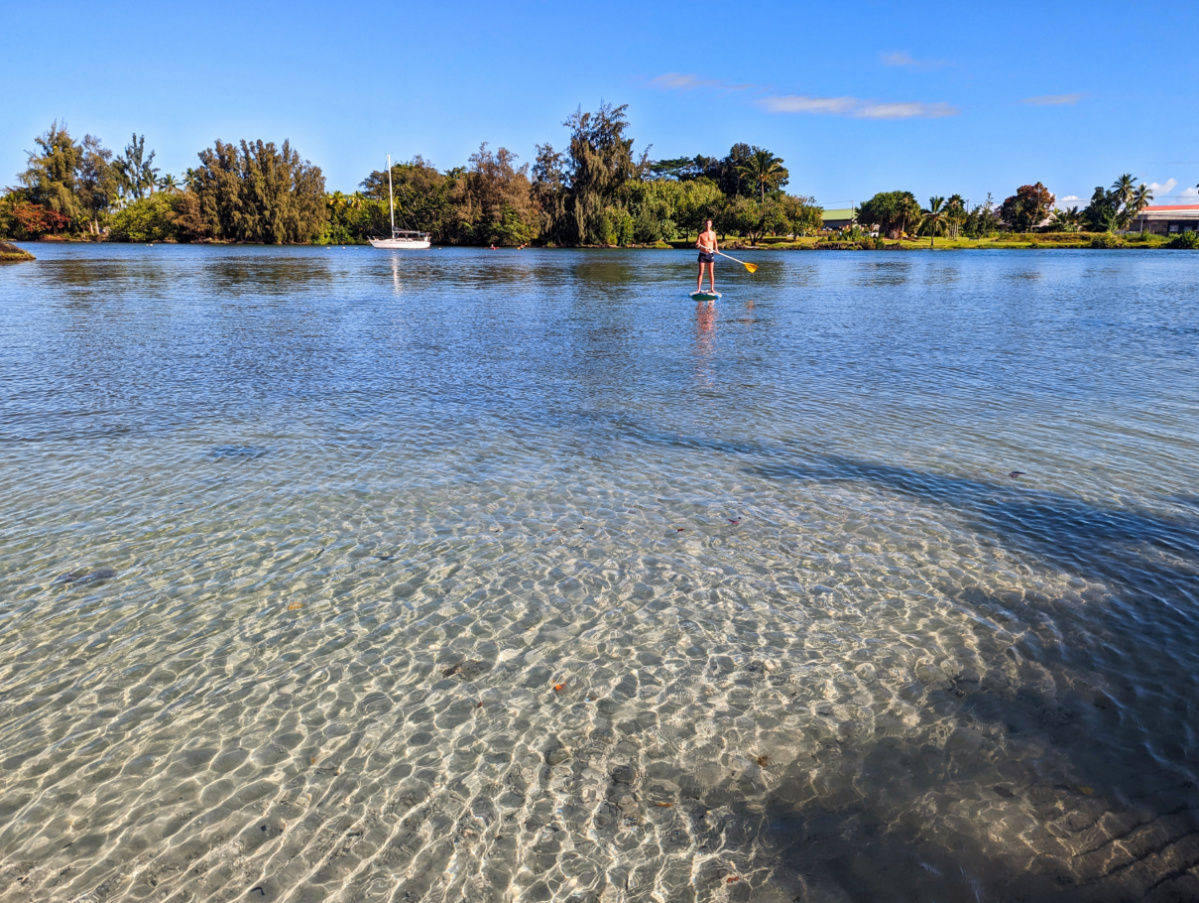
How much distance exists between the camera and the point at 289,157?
10544 centimetres

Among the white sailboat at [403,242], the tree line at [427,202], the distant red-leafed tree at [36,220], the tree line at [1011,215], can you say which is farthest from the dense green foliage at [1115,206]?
the distant red-leafed tree at [36,220]

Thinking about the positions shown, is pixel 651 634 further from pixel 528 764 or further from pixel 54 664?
pixel 54 664

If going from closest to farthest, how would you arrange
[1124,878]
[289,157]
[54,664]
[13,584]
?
[1124,878]
[54,664]
[13,584]
[289,157]

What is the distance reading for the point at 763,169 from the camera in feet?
386

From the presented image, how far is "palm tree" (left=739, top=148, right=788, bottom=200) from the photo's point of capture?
11731cm

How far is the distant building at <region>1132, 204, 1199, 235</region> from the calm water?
174 metres

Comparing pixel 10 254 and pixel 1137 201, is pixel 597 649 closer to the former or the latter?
pixel 10 254

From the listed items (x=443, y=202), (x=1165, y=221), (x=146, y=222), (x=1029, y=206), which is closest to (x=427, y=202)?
(x=443, y=202)

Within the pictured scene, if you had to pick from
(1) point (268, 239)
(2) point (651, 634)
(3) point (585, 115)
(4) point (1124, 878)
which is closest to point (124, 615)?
(2) point (651, 634)

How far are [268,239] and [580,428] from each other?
365ft

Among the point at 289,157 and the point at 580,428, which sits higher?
the point at 289,157

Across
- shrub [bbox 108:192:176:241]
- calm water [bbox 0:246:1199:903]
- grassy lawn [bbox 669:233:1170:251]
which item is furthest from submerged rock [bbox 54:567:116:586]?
shrub [bbox 108:192:176:241]

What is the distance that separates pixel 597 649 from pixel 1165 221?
185882 mm

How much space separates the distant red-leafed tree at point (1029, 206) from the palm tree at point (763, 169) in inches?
2239
